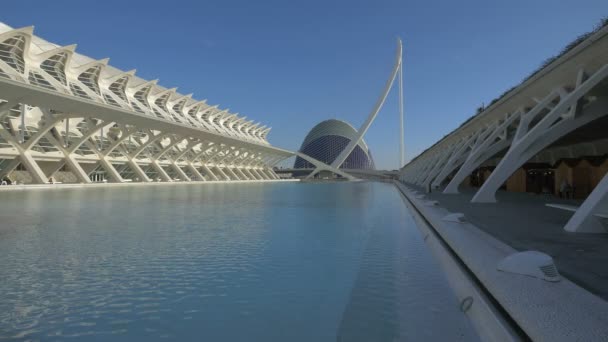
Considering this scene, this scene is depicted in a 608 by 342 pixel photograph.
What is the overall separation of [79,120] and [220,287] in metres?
33.8

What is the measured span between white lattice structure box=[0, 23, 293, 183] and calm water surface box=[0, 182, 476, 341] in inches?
646

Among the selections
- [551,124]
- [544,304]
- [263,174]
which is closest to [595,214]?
[544,304]

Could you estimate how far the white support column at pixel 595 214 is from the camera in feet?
16.0

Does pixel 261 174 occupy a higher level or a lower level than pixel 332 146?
lower

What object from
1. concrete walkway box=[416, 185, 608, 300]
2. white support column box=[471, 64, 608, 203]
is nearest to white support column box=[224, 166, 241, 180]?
white support column box=[471, 64, 608, 203]

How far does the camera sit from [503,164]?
29.5ft

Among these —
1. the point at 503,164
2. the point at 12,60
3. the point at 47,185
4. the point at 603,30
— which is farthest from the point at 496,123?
the point at 12,60

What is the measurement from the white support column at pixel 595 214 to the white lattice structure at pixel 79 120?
20197 millimetres

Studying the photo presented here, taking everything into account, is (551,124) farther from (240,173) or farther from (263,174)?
(263,174)

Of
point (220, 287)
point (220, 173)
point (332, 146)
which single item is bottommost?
point (220, 287)

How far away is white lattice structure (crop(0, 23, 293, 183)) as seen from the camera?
852 inches

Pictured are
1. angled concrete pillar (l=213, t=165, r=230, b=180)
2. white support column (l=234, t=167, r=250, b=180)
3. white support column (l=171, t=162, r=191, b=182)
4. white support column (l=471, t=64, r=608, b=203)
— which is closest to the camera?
white support column (l=471, t=64, r=608, b=203)

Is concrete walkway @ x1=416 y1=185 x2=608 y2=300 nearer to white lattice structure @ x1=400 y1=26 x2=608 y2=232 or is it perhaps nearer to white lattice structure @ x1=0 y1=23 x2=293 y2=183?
white lattice structure @ x1=400 y1=26 x2=608 y2=232

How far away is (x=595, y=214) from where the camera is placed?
5031 millimetres
